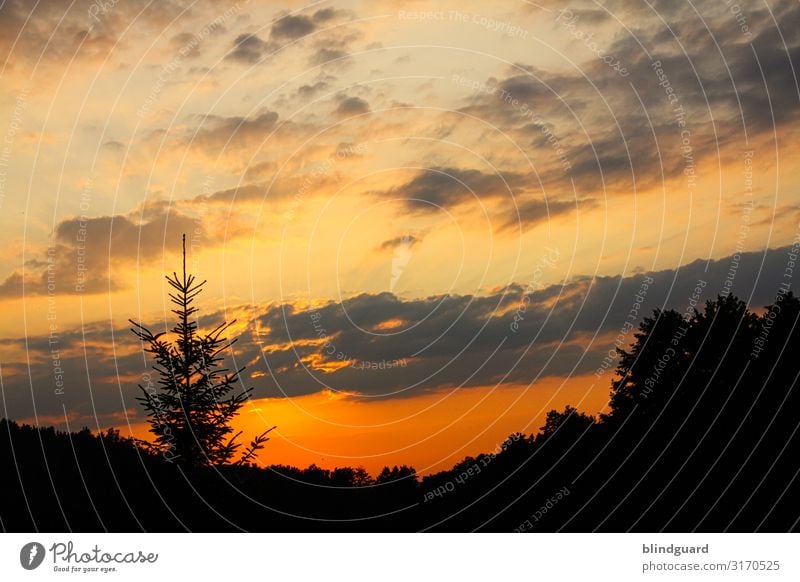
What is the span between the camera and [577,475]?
51.0m

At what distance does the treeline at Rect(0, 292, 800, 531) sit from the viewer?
38031mm

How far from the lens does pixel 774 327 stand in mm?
58750
